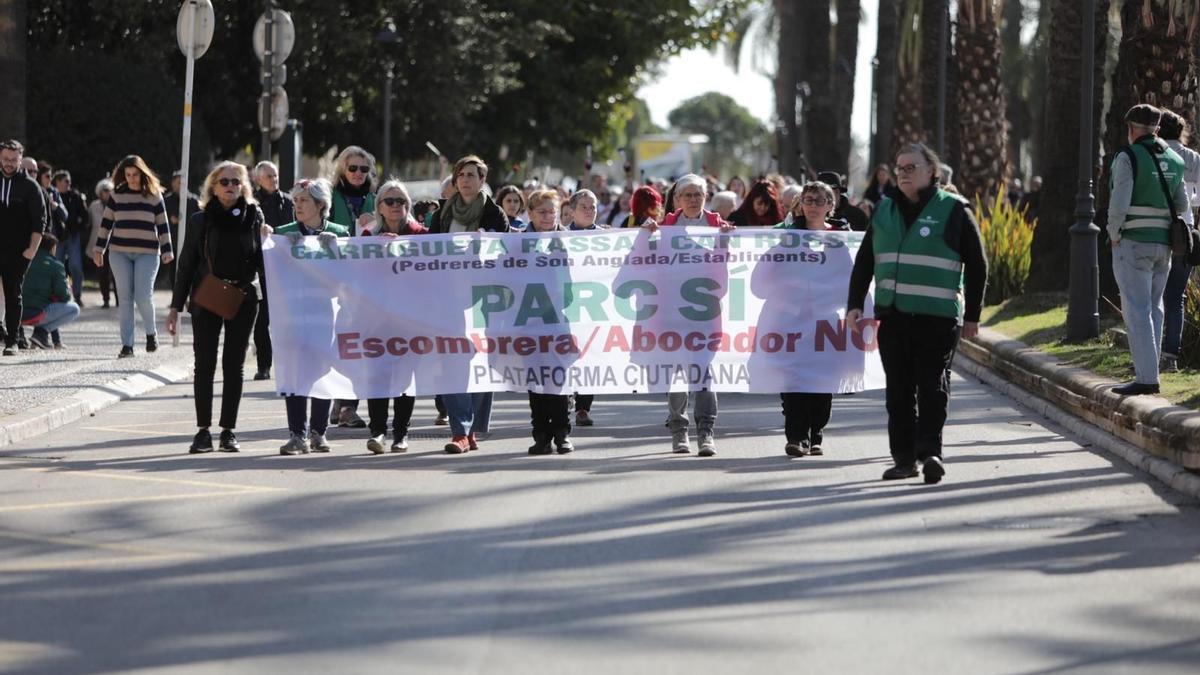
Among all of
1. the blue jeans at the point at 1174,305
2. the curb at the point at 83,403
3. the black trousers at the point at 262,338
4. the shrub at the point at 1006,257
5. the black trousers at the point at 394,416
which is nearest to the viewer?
the black trousers at the point at 394,416

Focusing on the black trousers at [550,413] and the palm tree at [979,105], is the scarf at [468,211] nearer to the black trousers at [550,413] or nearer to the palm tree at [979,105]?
the black trousers at [550,413]

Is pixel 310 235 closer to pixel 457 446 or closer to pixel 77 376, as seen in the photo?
pixel 457 446

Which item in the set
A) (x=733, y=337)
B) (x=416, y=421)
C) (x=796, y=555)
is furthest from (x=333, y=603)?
(x=416, y=421)

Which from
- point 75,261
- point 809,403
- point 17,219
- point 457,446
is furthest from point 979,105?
point 457,446

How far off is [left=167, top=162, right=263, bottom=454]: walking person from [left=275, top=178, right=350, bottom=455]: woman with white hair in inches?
14.0

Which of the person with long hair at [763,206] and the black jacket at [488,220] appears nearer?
the black jacket at [488,220]

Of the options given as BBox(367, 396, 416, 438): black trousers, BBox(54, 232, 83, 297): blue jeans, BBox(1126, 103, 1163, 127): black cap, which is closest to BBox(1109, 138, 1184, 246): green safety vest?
BBox(1126, 103, 1163, 127): black cap

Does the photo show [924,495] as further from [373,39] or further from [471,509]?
[373,39]

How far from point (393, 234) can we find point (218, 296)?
1.27 meters

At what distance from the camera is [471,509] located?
33.1ft

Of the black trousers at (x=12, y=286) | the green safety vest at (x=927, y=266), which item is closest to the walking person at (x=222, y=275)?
the green safety vest at (x=927, y=266)

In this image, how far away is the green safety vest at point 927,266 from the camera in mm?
11039

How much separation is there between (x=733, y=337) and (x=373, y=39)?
2944cm

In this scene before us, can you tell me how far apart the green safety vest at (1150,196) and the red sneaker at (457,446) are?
451 cm
